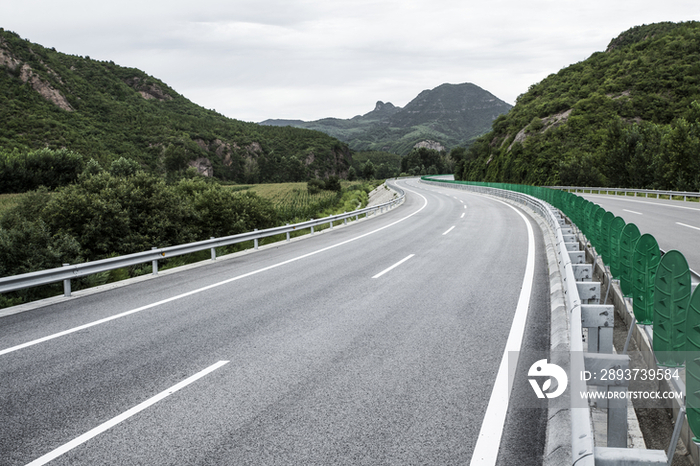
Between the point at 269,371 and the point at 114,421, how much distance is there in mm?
1583

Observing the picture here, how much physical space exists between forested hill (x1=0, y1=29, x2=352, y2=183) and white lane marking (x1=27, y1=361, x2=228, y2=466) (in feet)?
193

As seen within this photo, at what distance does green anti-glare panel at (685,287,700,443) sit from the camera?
9.02 feet

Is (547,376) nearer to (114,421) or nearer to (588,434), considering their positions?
(588,434)

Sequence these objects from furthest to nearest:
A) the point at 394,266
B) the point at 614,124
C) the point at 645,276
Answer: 1. the point at 614,124
2. the point at 394,266
3. the point at 645,276

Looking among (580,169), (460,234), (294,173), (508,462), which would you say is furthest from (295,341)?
(294,173)

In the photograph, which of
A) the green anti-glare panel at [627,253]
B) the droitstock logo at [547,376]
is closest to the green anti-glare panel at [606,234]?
the green anti-glare panel at [627,253]

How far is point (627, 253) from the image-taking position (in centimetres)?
636

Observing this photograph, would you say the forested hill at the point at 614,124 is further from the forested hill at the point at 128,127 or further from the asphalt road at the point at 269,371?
the forested hill at the point at 128,127

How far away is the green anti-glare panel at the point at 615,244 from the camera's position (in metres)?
7.19

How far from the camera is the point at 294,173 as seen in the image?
144000 mm

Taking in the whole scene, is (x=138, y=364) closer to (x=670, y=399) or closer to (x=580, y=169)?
(x=670, y=399)

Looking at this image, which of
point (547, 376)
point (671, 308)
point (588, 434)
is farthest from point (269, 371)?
point (671, 308)

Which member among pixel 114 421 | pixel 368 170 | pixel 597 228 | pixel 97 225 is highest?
pixel 368 170

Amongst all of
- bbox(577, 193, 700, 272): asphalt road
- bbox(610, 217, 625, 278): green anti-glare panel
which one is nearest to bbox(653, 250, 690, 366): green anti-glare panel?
bbox(610, 217, 625, 278): green anti-glare panel
